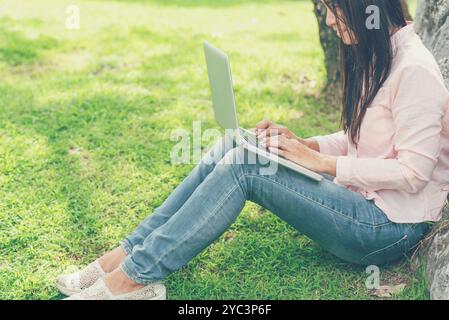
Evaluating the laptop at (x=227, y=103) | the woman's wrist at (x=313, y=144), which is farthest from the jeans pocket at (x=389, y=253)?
the woman's wrist at (x=313, y=144)

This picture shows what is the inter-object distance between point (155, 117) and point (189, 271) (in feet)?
5.70

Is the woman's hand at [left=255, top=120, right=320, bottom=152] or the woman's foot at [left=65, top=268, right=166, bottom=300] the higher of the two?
the woman's hand at [left=255, top=120, right=320, bottom=152]

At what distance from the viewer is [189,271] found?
106 inches

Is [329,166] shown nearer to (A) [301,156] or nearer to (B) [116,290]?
(A) [301,156]

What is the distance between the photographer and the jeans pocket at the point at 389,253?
7.82ft

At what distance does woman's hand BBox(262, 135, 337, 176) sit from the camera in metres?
2.34

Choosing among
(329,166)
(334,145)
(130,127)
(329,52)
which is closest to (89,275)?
(329,166)

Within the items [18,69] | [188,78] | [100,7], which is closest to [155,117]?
[188,78]

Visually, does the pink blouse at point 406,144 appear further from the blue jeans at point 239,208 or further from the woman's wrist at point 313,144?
the woman's wrist at point 313,144

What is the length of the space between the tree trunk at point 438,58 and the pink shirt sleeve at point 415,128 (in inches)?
10.6

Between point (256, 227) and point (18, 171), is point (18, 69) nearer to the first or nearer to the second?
point (18, 171)

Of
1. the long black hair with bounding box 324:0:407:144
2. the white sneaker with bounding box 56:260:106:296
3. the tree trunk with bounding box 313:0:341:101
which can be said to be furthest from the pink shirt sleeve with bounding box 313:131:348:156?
the tree trunk with bounding box 313:0:341:101

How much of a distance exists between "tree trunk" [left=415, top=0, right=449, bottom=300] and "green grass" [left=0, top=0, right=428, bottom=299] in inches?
3.9

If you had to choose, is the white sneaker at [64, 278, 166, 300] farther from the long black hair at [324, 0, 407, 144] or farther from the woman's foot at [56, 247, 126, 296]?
the long black hair at [324, 0, 407, 144]
